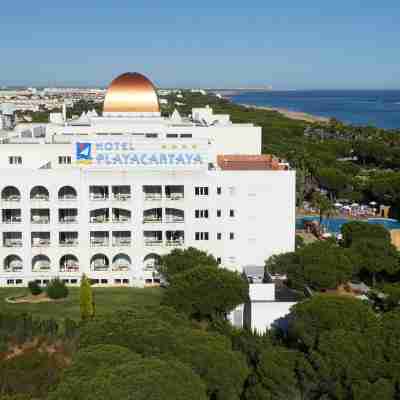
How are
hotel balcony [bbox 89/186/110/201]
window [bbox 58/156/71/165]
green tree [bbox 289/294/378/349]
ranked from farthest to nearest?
window [bbox 58/156/71/165], hotel balcony [bbox 89/186/110/201], green tree [bbox 289/294/378/349]

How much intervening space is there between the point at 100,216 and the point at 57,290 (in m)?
6.98

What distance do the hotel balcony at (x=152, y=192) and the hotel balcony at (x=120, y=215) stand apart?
1.77 m

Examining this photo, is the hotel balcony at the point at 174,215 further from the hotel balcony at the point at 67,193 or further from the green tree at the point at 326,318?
the green tree at the point at 326,318

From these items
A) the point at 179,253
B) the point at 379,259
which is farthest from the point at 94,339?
the point at 379,259

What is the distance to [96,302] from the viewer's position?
46.7 m

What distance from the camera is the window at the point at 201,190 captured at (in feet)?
168

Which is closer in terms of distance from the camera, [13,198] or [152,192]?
[13,198]

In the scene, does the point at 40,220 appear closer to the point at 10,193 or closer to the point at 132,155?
the point at 10,193

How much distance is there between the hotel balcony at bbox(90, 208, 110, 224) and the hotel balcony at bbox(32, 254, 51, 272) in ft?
14.6

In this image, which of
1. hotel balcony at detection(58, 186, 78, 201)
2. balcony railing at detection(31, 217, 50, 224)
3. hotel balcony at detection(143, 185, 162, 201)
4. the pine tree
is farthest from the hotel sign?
the pine tree

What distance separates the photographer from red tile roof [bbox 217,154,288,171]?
55.9 metres

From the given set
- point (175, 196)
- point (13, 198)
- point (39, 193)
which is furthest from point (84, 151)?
point (175, 196)

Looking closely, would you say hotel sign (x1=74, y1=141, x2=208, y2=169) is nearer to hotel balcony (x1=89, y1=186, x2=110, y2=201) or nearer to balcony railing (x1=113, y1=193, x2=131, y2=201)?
hotel balcony (x1=89, y1=186, x2=110, y2=201)

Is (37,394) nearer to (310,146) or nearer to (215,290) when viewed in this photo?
(215,290)
